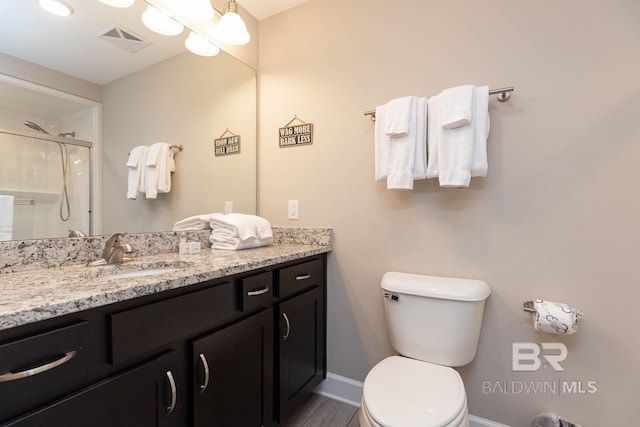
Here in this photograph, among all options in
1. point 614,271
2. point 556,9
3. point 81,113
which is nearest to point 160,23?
point 81,113

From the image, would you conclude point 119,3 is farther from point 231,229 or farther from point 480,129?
point 480,129

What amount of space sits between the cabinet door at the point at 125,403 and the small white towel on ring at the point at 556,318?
4.33 feet

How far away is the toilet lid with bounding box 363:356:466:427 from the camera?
852 millimetres

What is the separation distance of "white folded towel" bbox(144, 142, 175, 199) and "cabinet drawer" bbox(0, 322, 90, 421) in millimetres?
874

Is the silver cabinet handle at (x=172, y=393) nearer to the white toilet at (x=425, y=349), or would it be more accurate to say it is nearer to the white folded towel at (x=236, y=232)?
the white toilet at (x=425, y=349)

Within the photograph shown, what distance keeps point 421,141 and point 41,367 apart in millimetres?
1432

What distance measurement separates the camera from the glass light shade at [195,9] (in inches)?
55.2

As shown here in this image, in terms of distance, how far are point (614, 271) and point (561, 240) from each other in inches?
7.9

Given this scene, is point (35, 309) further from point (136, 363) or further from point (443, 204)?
point (443, 204)

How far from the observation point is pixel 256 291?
111 cm

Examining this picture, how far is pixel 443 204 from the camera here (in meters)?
1.39

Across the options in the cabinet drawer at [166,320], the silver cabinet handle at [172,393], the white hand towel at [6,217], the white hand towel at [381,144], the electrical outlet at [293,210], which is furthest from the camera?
the electrical outlet at [293,210]

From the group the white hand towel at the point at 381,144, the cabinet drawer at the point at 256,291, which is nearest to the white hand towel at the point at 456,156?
the white hand towel at the point at 381,144

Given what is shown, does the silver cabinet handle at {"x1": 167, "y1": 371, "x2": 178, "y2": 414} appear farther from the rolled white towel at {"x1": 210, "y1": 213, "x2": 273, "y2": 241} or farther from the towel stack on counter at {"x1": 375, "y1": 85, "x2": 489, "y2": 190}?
the towel stack on counter at {"x1": 375, "y1": 85, "x2": 489, "y2": 190}
